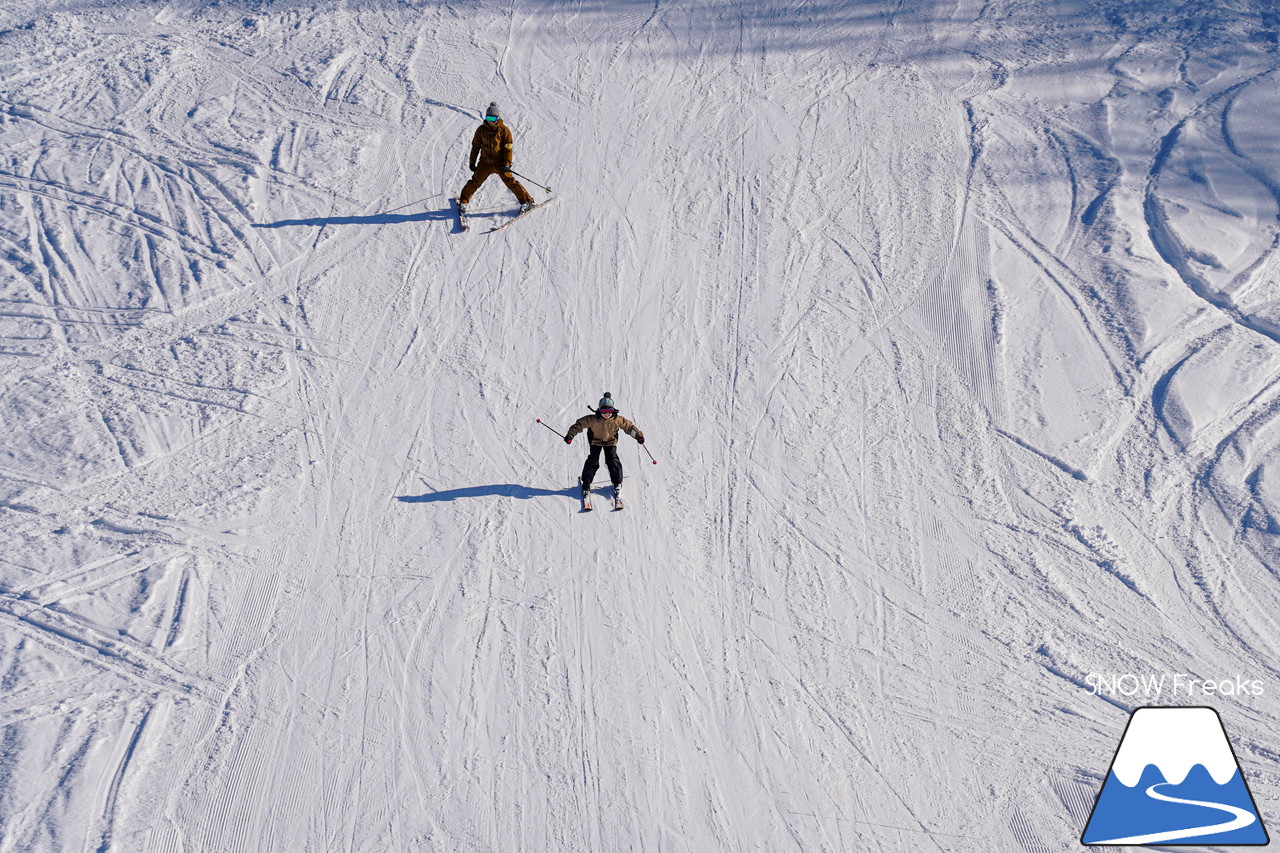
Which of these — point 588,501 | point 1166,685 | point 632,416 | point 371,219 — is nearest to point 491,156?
point 371,219

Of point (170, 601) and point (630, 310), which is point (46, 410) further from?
point (630, 310)

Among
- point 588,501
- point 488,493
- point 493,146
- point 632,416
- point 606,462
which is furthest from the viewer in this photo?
point 493,146

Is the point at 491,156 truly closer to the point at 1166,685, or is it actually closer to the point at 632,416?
the point at 632,416

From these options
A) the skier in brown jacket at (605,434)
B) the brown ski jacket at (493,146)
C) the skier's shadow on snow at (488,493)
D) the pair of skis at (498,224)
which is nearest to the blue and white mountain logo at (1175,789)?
the skier in brown jacket at (605,434)

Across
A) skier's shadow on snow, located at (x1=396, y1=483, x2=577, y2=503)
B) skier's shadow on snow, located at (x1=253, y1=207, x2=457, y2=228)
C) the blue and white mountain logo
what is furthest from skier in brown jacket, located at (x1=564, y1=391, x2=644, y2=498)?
the blue and white mountain logo

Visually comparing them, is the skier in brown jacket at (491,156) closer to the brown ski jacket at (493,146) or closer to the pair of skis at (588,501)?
the brown ski jacket at (493,146)

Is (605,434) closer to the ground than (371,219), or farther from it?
closer to the ground
